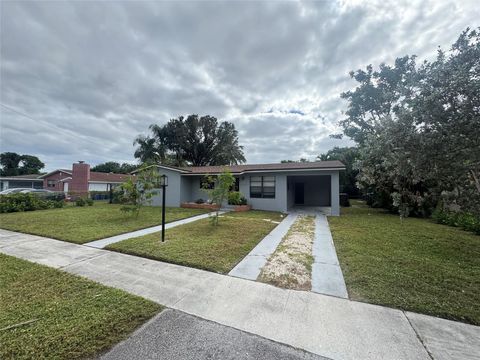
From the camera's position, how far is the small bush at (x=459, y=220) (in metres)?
8.04

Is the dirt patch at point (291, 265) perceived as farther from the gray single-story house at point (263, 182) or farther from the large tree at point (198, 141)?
the large tree at point (198, 141)

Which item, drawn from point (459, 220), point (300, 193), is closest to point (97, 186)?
point (300, 193)

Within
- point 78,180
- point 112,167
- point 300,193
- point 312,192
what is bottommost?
point 300,193

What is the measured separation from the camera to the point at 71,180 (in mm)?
26219

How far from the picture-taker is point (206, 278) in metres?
3.77

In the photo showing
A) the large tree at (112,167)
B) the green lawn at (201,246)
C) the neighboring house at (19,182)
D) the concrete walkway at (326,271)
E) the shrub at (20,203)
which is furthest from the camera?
the large tree at (112,167)

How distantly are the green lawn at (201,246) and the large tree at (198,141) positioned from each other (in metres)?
22.4

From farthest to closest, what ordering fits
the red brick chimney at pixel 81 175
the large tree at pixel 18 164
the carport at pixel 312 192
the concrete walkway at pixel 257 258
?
the large tree at pixel 18 164, the red brick chimney at pixel 81 175, the carport at pixel 312 192, the concrete walkway at pixel 257 258

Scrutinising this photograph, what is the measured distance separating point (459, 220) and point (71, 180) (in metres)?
35.9

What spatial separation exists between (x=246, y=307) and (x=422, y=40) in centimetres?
1010

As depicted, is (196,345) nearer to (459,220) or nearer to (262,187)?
(262,187)

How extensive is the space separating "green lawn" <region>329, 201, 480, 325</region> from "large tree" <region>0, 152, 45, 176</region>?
225ft

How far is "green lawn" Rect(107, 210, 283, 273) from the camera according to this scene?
4.52m

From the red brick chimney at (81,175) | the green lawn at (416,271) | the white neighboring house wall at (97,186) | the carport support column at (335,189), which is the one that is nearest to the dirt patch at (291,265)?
the green lawn at (416,271)
